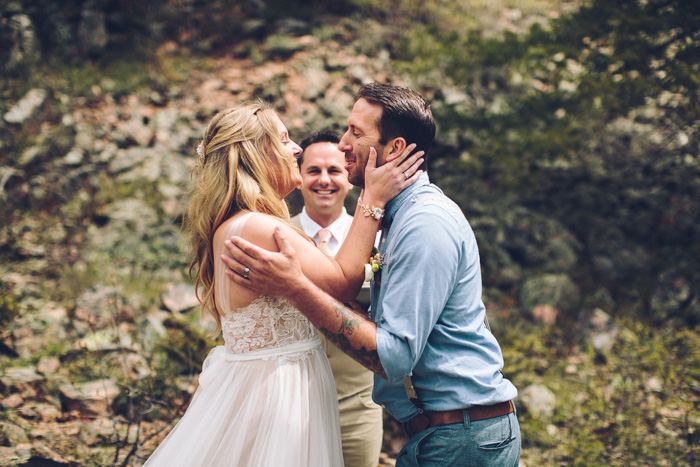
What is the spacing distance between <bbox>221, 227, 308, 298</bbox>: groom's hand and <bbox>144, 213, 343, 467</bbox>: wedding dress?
0.14m

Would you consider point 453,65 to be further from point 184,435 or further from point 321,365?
point 184,435

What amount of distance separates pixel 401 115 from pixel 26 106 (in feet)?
27.6

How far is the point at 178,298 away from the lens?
5.84 meters

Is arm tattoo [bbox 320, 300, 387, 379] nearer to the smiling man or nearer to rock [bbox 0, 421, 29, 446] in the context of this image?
the smiling man

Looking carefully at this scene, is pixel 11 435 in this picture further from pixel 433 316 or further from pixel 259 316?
pixel 433 316

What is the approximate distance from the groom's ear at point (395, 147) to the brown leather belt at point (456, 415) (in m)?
1.08

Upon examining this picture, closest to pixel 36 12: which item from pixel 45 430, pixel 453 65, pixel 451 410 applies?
pixel 453 65

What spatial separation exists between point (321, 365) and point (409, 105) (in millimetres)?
1276

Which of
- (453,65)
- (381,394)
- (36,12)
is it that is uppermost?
(36,12)

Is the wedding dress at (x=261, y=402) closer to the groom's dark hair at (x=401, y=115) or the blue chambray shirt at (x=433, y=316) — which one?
the blue chambray shirt at (x=433, y=316)

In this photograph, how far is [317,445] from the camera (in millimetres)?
2062

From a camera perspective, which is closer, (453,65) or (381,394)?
(381,394)

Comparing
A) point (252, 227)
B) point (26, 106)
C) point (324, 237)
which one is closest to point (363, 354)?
point (252, 227)

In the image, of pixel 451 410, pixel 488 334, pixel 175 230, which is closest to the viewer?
Result: pixel 451 410
